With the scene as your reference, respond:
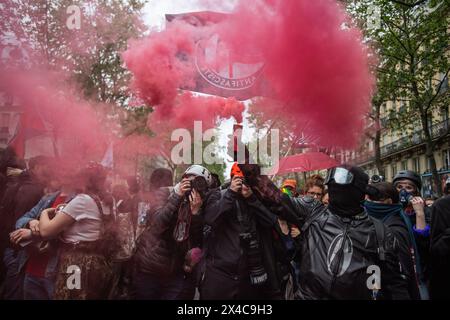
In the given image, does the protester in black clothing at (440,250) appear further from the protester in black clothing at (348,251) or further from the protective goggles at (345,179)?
the protective goggles at (345,179)

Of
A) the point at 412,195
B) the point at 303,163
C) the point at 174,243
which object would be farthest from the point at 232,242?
the point at 303,163

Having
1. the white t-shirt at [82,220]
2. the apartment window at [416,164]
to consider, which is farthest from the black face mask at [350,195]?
the apartment window at [416,164]

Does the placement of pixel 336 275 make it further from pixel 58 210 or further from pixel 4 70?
pixel 4 70

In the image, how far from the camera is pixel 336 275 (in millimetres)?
2713

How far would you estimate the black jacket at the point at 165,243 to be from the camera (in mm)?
3529

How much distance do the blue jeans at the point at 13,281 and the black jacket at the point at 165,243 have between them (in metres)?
1.13

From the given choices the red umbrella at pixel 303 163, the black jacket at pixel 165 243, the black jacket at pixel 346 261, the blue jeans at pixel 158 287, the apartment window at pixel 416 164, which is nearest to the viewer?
the black jacket at pixel 346 261

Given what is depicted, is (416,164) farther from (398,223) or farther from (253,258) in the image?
(253,258)

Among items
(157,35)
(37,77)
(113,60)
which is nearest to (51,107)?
(37,77)

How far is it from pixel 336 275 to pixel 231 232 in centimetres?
103

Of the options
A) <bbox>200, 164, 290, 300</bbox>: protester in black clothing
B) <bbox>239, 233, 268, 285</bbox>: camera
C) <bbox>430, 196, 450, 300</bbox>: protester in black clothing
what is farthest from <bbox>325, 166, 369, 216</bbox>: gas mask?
<bbox>430, 196, 450, 300</bbox>: protester in black clothing

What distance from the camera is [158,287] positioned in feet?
12.3

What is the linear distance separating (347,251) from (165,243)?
1.71 meters

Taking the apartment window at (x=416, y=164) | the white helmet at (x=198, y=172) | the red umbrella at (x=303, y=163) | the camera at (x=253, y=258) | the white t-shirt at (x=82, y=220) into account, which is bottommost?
the camera at (x=253, y=258)
